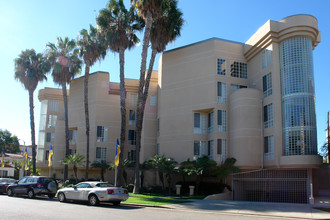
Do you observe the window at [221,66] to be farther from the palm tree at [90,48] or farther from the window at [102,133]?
the window at [102,133]

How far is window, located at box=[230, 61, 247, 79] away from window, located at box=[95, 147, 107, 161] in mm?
16012

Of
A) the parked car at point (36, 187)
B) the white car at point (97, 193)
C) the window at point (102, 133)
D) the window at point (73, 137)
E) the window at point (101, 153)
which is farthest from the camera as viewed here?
the window at point (73, 137)

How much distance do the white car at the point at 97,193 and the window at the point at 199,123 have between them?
12.4 meters

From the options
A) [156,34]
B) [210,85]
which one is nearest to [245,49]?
[210,85]

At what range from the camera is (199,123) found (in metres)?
28.5

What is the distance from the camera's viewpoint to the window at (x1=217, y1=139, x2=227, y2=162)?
2614 cm

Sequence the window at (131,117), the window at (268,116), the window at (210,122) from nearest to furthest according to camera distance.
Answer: the window at (268,116) → the window at (210,122) → the window at (131,117)

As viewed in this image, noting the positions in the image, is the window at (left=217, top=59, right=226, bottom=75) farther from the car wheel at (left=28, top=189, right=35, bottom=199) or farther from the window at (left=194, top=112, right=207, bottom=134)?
the car wheel at (left=28, top=189, right=35, bottom=199)

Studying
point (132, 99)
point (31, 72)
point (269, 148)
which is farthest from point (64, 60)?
point (269, 148)


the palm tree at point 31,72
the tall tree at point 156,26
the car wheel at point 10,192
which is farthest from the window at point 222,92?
the palm tree at point 31,72

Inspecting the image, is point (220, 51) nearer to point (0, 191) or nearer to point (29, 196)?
point (29, 196)

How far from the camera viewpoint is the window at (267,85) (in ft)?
80.5

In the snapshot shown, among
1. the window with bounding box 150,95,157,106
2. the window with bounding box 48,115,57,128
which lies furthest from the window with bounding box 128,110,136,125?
the window with bounding box 48,115,57,128

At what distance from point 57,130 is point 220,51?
22550mm
